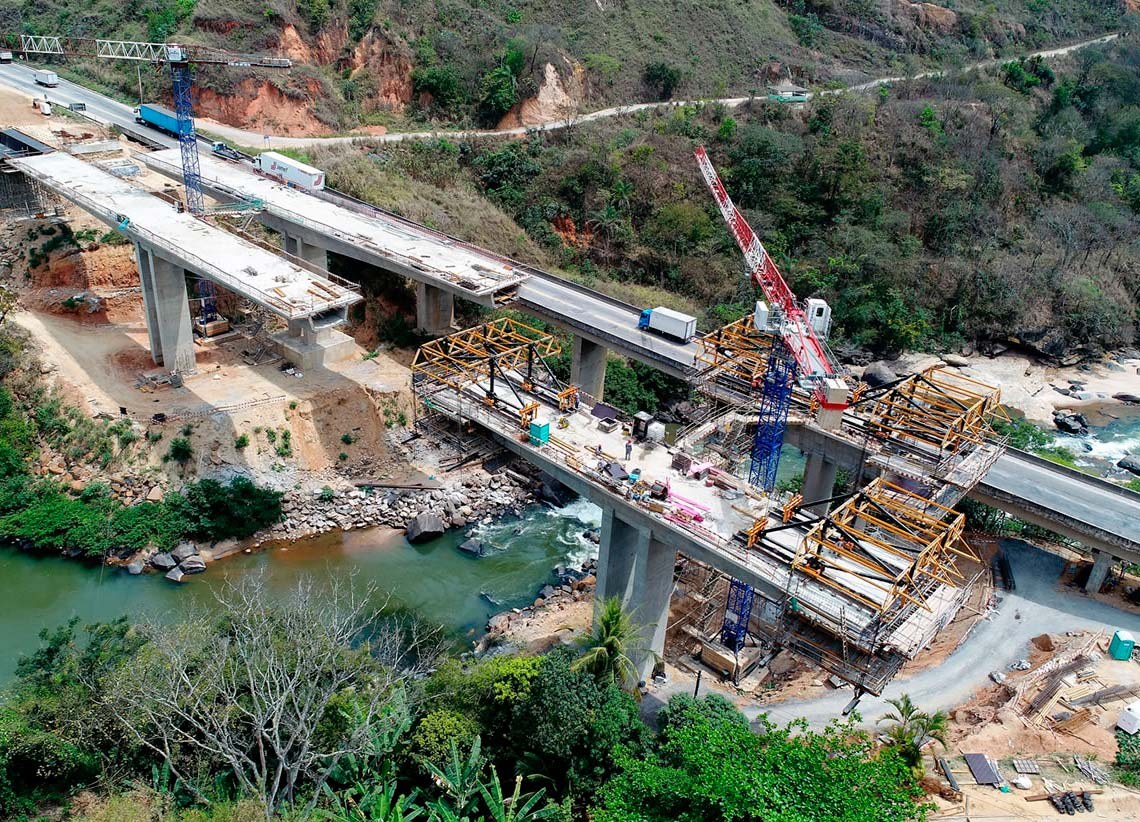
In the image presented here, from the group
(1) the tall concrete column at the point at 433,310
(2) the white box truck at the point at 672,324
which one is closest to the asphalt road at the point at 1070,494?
(2) the white box truck at the point at 672,324

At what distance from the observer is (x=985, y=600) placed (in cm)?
4047

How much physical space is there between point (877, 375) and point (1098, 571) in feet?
86.5

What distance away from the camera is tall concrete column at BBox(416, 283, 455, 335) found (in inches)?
2327

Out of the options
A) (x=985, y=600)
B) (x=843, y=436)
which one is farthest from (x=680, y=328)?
(x=985, y=600)

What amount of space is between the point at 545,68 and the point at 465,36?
9.24 meters

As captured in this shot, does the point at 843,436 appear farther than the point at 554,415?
Yes

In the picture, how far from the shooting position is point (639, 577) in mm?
34781

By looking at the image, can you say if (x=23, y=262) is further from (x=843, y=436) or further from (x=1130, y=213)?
(x=1130, y=213)

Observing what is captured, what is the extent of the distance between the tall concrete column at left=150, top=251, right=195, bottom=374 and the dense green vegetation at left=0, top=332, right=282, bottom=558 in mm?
5336

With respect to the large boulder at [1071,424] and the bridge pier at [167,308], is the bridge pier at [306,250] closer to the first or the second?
the bridge pier at [167,308]

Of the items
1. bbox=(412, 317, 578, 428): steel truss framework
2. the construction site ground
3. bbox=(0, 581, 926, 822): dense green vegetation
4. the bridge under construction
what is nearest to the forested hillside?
the construction site ground

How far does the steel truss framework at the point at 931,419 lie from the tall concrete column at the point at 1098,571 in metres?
7.06

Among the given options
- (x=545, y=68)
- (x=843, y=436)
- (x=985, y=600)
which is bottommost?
(x=985, y=600)

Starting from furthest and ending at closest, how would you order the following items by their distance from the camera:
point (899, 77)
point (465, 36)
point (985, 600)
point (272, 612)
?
point (899, 77), point (465, 36), point (985, 600), point (272, 612)
